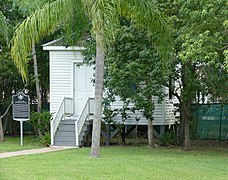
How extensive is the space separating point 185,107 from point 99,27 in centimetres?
711

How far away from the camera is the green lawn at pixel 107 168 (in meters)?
9.71

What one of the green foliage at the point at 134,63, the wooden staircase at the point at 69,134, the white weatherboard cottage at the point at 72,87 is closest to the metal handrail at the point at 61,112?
the white weatherboard cottage at the point at 72,87

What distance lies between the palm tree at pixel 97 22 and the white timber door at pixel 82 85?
5.74 m

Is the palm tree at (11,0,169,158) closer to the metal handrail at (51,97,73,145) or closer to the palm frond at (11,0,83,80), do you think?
the palm frond at (11,0,83,80)

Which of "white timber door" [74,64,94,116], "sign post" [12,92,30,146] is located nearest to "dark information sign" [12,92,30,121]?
"sign post" [12,92,30,146]

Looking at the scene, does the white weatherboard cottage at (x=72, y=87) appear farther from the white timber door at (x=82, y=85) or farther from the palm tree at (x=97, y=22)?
the palm tree at (x=97, y=22)

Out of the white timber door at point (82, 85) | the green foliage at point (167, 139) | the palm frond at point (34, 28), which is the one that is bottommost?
the green foliage at point (167, 139)

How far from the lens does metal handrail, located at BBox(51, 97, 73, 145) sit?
1738cm

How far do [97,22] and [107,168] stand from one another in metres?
3.61

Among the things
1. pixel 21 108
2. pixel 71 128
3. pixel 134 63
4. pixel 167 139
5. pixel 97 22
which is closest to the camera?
pixel 97 22

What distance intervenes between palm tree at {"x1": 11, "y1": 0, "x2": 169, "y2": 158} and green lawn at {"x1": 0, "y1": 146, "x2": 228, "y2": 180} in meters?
1.20

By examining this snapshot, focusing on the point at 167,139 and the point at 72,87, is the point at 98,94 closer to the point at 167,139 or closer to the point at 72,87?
the point at 167,139

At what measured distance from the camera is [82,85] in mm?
19656

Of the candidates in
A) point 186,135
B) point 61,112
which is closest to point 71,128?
point 61,112
